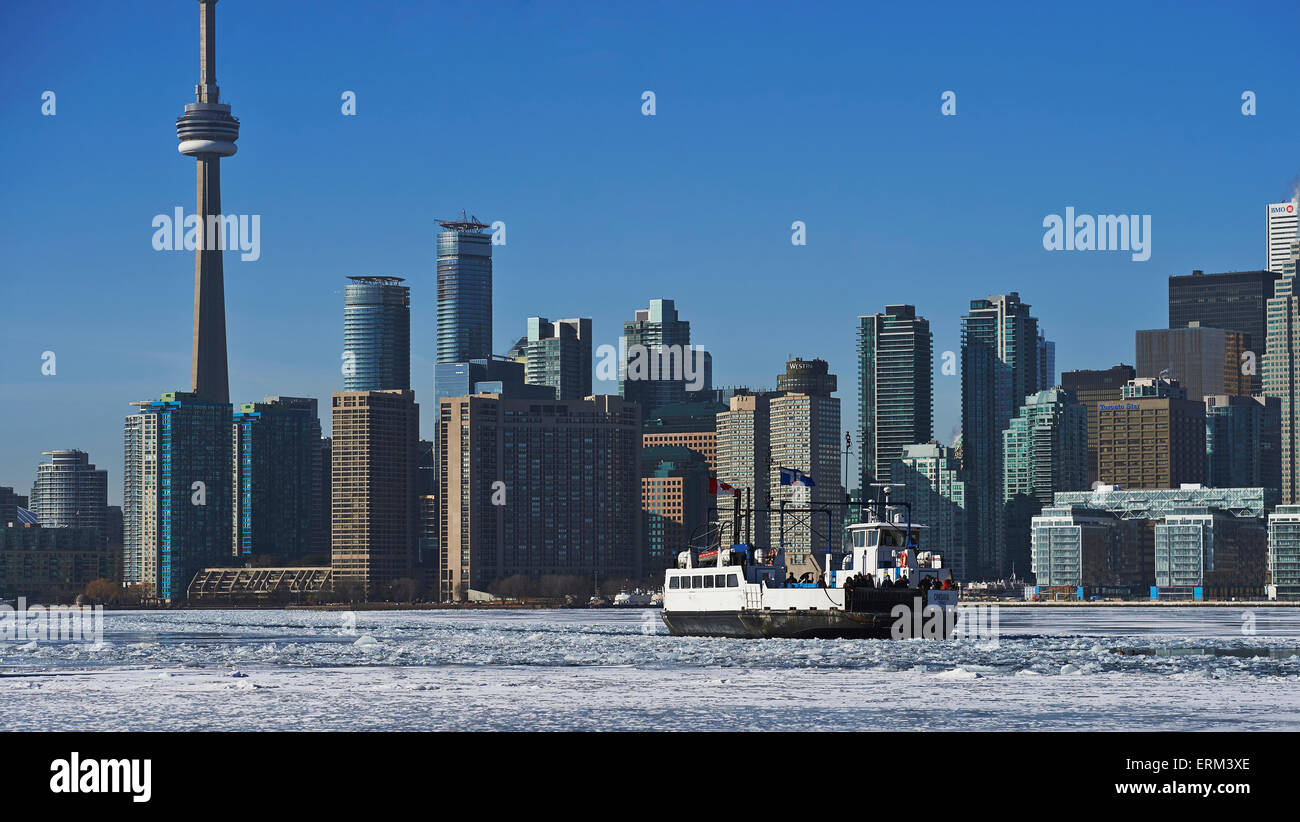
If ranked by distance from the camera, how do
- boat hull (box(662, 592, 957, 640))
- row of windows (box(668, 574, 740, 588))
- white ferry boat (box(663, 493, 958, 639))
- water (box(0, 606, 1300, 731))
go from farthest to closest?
row of windows (box(668, 574, 740, 588))
white ferry boat (box(663, 493, 958, 639))
boat hull (box(662, 592, 957, 640))
water (box(0, 606, 1300, 731))

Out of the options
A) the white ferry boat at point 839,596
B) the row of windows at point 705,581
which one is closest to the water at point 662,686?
the white ferry boat at point 839,596

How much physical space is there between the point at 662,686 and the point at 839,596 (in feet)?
161

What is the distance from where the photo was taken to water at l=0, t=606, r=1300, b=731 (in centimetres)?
5916

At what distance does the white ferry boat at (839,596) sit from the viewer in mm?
122562

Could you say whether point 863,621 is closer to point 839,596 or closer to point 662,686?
point 839,596

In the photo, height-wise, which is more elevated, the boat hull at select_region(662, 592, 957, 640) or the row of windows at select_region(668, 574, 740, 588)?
the row of windows at select_region(668, 574, 740, 588)

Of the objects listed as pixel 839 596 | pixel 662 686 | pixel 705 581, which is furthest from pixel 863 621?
pixel 662 686

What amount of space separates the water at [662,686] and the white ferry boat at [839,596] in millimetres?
3621

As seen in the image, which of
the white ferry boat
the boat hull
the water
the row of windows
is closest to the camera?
the water

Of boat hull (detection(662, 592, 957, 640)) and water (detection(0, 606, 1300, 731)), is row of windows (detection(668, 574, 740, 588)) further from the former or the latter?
water (detection(0, 606, 1300, 731))

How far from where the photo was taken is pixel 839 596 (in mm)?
123250

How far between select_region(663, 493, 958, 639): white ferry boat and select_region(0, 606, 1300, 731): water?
3.62 m

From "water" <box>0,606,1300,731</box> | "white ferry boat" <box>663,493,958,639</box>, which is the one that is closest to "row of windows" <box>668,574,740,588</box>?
"white ferry boat" <box>663,493,958,639</box>

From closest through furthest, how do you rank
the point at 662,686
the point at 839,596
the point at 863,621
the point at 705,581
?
the point at 662,686, the point at 863,621, the point at 839,596, the point at 705,581
